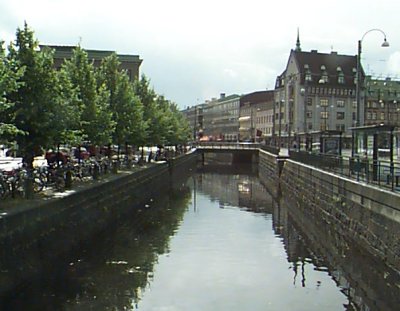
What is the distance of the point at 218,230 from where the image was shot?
29188 millimetres

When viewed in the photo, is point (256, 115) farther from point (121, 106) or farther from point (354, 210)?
point (354, 210)

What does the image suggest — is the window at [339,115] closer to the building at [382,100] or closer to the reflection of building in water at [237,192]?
the building at [382,100]

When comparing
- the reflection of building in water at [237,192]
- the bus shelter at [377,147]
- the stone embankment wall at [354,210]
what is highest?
the bus shelter at [377,147]

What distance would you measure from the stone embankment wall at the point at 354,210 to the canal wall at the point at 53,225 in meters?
10.7

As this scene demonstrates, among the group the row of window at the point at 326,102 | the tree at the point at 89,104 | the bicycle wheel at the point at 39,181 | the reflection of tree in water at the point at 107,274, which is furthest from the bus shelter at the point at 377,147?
the row of window at the point at 326,102

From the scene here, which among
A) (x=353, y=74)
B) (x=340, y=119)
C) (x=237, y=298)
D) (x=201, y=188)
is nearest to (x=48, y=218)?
(x=237, y=298)

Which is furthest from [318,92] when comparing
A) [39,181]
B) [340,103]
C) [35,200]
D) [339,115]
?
[35,200]

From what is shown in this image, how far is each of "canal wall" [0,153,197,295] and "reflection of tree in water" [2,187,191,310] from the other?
48 cm

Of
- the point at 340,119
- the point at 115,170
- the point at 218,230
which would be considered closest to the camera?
the point at 218,230

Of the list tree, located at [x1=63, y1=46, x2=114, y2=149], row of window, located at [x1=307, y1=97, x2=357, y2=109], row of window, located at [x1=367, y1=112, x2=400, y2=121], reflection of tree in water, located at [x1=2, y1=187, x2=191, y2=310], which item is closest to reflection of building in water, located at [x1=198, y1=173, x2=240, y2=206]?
tree, located at [x1=63, y1=46, x2=114, y2=149]

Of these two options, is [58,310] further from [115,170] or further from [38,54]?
[115,170]

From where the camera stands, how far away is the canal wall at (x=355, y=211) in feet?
62.1

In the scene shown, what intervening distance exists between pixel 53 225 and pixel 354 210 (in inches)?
471

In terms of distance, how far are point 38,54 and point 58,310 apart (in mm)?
13267
